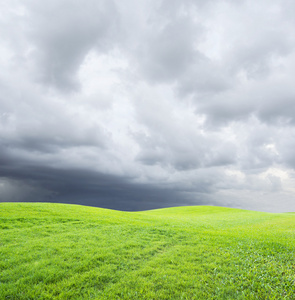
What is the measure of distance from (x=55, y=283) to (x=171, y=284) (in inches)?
222

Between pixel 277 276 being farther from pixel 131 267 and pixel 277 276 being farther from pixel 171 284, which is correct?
pixel 131 267

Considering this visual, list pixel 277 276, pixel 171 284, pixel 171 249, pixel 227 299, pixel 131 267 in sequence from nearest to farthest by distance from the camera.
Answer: pixel 227 299
pixel 171 284
pixel 277 276
pixel 131 267
pixel 171 249

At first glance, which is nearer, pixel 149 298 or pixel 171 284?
pixel 149 298

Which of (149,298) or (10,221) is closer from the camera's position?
(149,298)

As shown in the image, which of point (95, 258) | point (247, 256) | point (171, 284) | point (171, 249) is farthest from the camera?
point (171, 249)

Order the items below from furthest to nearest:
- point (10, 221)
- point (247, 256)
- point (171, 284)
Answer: point (10, 221)
point (247, 256)
point (171, 284)

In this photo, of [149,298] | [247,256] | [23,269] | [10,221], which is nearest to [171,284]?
[149,298]

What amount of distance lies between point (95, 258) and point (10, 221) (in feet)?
54.6

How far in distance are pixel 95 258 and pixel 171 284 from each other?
525cm

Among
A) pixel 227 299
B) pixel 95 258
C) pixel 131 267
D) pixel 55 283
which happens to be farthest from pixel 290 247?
pixel 55 283

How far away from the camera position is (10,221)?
22.8m

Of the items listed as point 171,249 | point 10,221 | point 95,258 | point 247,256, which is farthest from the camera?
point 10,221

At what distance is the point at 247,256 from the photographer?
1316 centimetres

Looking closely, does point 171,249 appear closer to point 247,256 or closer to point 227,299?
point 247,256
